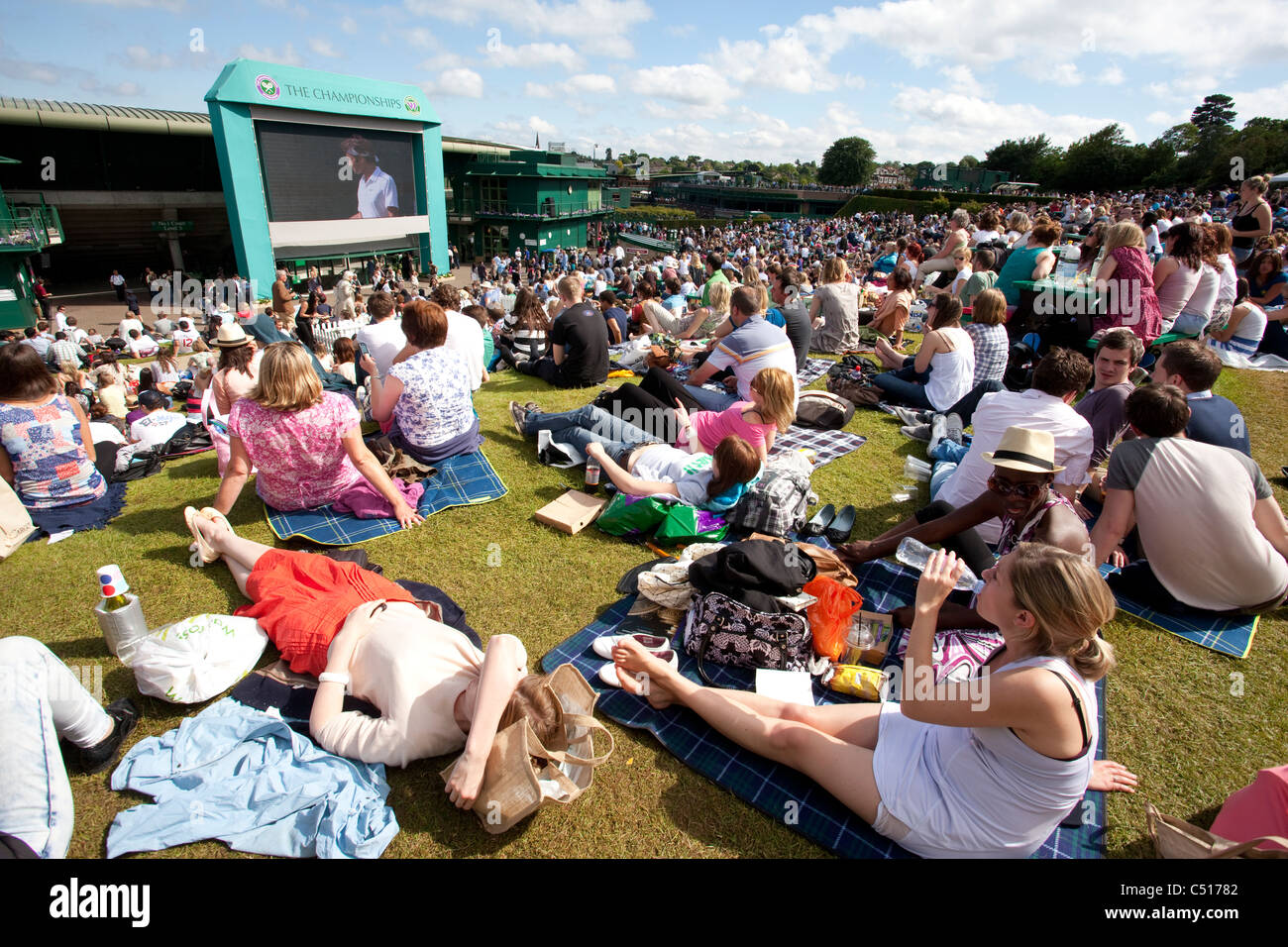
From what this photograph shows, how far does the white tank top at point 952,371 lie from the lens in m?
6.39

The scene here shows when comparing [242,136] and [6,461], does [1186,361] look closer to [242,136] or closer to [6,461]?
[6,461]

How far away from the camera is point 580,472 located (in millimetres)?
5500

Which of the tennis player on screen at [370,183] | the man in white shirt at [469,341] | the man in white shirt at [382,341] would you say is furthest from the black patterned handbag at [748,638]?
the tennis player on screen at [370,183]

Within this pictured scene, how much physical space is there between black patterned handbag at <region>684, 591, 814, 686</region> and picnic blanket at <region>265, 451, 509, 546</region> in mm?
2391

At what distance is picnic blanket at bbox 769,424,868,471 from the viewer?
5.91 metres

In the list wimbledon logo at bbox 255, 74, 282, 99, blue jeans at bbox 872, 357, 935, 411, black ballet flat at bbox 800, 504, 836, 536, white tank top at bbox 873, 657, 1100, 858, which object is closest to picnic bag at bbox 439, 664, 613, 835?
white tank top at bbox 873, 657, 1100, 858

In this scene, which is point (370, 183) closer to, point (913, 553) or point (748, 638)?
point (913, 553)

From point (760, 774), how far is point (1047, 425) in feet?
9.83

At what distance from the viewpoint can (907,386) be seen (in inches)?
274

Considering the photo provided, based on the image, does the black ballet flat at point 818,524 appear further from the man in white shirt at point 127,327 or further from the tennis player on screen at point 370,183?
the tennis player on screen at point 370,183

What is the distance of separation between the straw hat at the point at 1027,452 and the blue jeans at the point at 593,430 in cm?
275

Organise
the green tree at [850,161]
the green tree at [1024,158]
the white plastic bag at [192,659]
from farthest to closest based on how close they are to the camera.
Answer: the green tree at [850,161] → the green tree at [1024,158] → the white plastic bag at [192,659]
